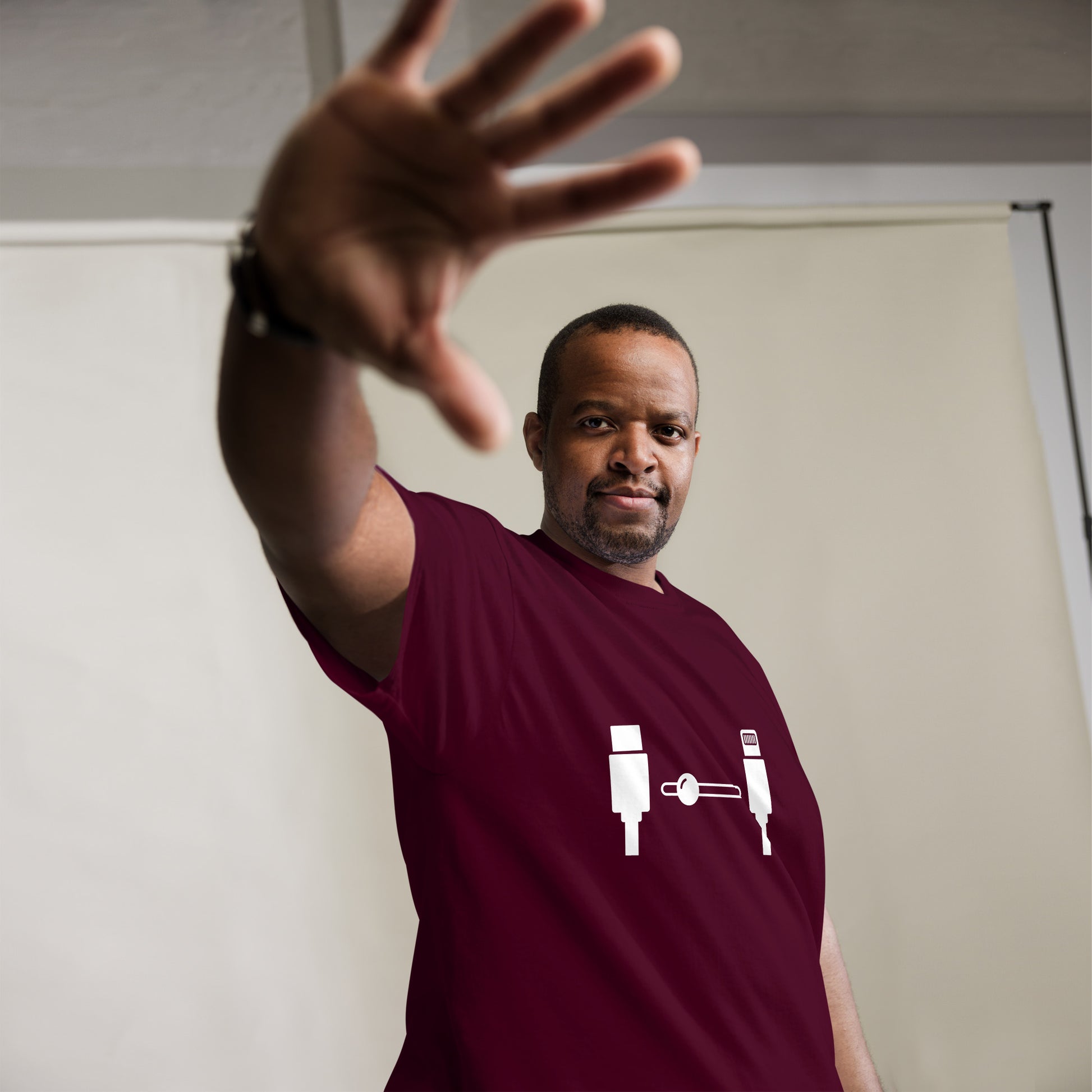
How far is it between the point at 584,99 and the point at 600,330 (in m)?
0.65

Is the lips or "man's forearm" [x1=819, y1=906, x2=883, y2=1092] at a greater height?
the lips

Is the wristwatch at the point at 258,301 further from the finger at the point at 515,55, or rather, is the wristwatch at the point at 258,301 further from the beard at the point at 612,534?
the beard at the point at 612,534

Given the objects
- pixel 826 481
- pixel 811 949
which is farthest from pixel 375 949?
pixel 826 481

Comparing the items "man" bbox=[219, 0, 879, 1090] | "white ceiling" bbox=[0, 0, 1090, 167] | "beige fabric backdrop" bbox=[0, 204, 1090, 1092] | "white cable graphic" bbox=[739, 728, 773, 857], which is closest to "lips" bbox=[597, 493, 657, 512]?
"man" bbox=[219, 0, 879, 1090]

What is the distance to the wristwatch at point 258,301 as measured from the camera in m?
0.53

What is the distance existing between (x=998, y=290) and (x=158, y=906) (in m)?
1.91

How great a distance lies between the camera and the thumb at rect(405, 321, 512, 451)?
45cm

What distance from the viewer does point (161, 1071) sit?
1.62 metres

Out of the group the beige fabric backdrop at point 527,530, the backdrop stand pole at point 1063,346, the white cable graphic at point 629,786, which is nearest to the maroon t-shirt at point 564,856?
the white cable graphic at point 629,786

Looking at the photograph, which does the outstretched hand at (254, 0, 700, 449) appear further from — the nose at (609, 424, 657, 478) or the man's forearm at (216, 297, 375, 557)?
the nose at (609, 424, 657, 478)

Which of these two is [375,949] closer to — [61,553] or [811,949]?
[61,553]

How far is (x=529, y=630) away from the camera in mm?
862

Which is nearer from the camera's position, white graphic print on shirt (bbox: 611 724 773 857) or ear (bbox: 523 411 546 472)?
white graphic print on shirt (bbox: 611 724 773 857)

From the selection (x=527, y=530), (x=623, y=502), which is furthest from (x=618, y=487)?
(x=527, y=530)
